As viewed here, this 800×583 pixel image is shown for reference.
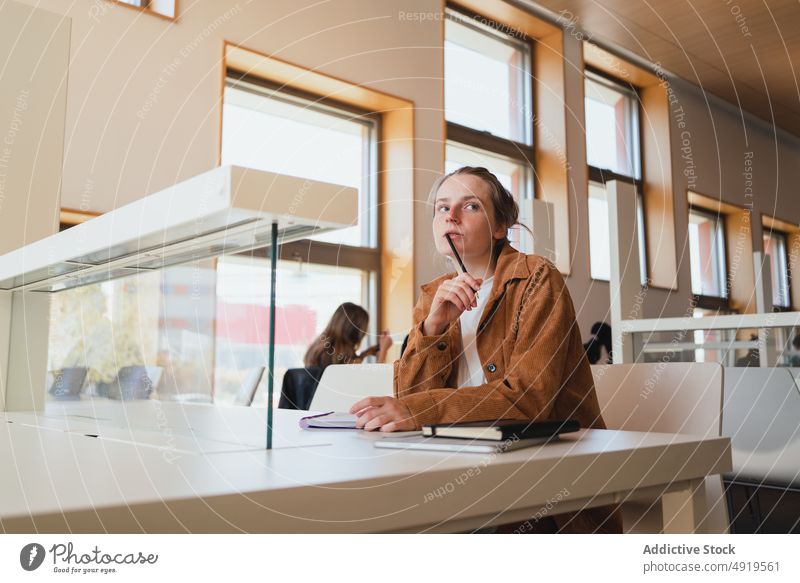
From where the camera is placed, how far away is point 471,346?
47.0 inches

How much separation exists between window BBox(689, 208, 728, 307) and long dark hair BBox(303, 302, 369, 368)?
4.74 m

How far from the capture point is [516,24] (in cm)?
487

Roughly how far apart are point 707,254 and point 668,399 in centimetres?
673

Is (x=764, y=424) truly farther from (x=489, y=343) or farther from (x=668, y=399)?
(x=489, y=343)

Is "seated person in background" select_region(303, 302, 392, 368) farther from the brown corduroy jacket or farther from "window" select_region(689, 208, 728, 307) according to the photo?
"window" select_region(689, 208, 728, 307)

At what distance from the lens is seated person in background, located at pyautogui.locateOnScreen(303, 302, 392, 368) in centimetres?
289

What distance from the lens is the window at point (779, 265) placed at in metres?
8.20

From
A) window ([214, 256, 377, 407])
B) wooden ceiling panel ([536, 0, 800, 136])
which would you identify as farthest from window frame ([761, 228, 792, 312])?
window ([214, 256, 377, 407])

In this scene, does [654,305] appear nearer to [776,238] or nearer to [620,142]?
[620,142]

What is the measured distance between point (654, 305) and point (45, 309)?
17.6ft

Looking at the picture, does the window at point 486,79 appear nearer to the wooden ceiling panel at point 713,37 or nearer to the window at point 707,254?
the wooden ceiling panel at point 713,37

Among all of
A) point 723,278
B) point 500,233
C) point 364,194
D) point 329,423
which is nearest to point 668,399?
point 500,233

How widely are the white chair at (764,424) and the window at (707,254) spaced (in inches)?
207
